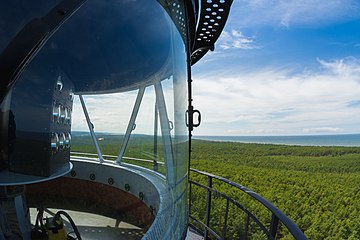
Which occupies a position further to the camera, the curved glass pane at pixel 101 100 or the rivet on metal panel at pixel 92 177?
the rivet on metal panel at pixel 92 177

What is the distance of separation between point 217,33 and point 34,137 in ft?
5.66

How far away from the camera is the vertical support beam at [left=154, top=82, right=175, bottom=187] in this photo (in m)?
1.01

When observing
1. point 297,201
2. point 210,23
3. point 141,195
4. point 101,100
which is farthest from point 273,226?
→ point 297,201

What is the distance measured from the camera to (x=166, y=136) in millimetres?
1138

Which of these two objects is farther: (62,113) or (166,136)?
(166,136)

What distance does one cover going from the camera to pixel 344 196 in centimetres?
1298

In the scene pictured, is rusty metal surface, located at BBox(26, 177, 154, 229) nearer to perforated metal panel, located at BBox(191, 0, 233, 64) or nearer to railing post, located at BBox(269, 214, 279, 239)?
railing post, located at BBox(269, 214, 279, 239)

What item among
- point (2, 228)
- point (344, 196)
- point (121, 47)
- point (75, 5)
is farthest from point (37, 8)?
point (344, 196)

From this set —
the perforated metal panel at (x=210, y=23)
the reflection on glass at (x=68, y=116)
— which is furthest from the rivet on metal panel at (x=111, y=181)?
the perforated metal panel at (x=210, y=23)

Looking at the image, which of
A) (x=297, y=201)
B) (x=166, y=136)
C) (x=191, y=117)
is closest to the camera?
(x=166, y=136)

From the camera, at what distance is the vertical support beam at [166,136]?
1.01m

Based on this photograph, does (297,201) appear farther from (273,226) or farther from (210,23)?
(210,23)

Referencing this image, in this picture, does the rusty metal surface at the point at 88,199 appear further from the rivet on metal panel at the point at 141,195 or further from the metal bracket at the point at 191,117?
the metal bracket at the point at 191,117

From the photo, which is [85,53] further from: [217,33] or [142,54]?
[217,33]
